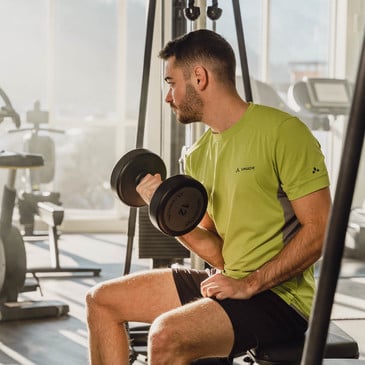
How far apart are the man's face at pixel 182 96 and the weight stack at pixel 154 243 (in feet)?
3.72

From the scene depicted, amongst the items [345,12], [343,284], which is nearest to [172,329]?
[343,284]

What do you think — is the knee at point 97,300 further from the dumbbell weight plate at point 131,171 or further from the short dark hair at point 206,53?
the short dark hair at point 206,53

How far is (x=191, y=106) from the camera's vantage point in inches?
74.2

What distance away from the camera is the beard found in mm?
1873

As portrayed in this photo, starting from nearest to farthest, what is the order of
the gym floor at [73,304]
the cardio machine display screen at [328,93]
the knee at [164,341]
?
the knee at [164,341]
the gym floor at [73,304]
the cardio machine display screen at [328,93]

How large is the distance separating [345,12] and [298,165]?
13.4 feet

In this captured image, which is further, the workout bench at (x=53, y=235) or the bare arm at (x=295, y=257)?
the workout bench at (x=53, y=235)

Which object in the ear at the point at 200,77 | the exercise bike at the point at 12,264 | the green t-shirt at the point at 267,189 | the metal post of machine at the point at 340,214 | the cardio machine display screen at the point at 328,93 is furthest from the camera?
the cardio machine display screen at the point at 328,93

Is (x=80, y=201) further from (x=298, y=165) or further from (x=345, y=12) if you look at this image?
(x=298, y=165)

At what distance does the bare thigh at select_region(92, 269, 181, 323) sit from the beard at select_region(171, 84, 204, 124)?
437 millimetres

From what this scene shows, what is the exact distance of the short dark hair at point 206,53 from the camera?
6.07 feet

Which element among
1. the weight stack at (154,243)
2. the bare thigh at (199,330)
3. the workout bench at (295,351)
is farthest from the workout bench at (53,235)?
the bare thigh at (199,330)

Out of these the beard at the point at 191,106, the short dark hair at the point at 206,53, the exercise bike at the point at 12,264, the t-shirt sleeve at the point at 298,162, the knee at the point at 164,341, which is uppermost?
the short dark hair at the point at 206,53

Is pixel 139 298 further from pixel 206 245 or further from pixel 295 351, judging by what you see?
pixel 295 351
